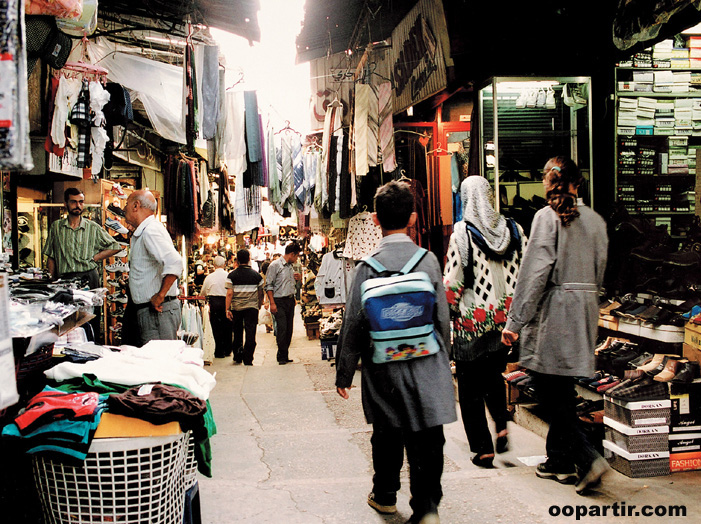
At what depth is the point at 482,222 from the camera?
4.26 meters

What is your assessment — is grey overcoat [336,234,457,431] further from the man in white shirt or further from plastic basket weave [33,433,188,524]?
the man in white shirt

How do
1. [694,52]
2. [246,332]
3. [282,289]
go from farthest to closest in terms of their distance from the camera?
[282,289]
[246,332]
[694,52]

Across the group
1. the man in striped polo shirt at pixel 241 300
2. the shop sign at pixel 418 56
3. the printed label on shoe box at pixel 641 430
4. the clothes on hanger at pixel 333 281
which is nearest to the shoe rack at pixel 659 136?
the shop sign at pixel 418 56

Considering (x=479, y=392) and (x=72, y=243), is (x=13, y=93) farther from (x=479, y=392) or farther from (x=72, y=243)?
(x=72, y=243)

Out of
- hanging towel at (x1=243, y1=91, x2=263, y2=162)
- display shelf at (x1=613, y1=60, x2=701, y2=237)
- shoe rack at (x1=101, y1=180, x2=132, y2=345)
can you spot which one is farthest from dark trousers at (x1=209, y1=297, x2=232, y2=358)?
display shelf at (x1=613, y1=60, x2=701, y2=237)

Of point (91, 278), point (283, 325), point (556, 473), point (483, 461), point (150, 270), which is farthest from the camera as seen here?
point (283, 325)

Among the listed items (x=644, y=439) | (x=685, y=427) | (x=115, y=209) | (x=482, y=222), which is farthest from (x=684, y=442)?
(x=115, y=209)

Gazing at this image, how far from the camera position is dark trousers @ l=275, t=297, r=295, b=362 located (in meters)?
9.95

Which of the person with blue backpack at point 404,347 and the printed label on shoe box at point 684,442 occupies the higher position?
the person with blue backpack at point 404,347

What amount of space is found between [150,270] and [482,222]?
294cm

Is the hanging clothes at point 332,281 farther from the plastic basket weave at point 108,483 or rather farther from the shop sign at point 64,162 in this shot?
the plastic basket weave at point 108,483

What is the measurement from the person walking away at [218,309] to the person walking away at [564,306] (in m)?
8.02

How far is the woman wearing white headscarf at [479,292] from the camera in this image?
4.24 meters

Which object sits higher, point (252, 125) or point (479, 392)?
A: point (252, 125)
